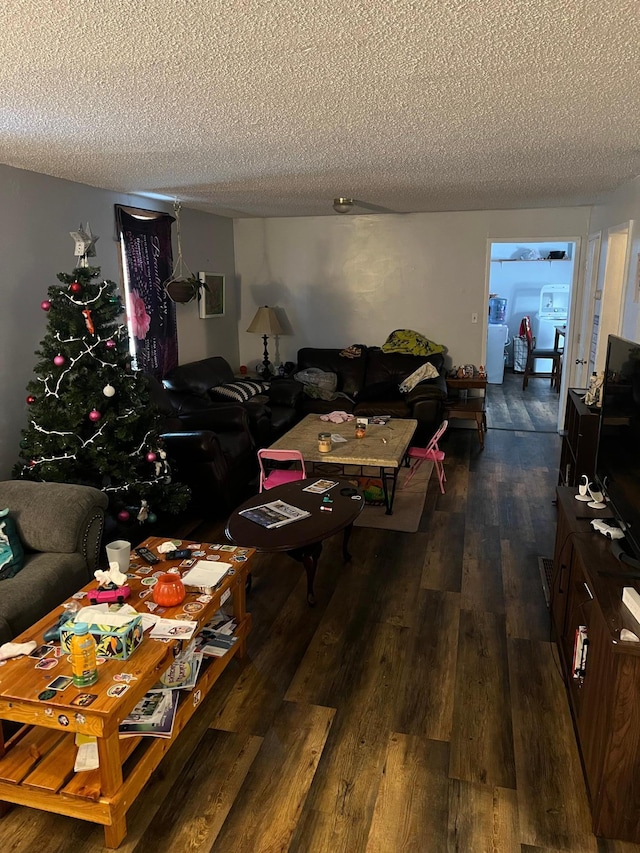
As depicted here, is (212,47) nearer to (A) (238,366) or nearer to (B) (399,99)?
(B) (399,99)

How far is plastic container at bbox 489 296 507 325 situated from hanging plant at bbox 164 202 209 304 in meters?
5.77

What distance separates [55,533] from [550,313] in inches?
360

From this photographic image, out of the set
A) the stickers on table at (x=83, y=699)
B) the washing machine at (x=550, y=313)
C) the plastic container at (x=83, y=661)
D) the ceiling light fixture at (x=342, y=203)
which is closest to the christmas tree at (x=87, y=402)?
the plastic container at (x=83, y=661)

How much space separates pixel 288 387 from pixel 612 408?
3930 mm

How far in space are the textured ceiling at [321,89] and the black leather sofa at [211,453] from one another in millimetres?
1748

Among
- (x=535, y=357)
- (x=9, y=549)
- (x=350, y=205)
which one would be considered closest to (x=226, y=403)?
(x=350, y=205)

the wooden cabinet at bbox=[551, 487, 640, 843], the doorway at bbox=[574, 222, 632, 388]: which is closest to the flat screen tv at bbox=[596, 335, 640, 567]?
the wooden cabinet at bbox=[551, 487, 640, 843]

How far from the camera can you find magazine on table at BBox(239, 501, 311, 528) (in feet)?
10.3

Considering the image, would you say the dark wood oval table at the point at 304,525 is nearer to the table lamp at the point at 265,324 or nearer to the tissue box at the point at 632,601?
the tissue box at the point at 632,601

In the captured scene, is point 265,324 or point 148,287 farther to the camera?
point 265,324

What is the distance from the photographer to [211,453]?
4.27m

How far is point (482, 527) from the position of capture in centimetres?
427

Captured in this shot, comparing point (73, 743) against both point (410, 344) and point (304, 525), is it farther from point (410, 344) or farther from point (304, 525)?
point (410, 344)

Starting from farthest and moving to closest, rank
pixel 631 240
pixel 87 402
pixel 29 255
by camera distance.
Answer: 1. pixel 631 240
2. pixel 29 255
3. pixel 87 402
